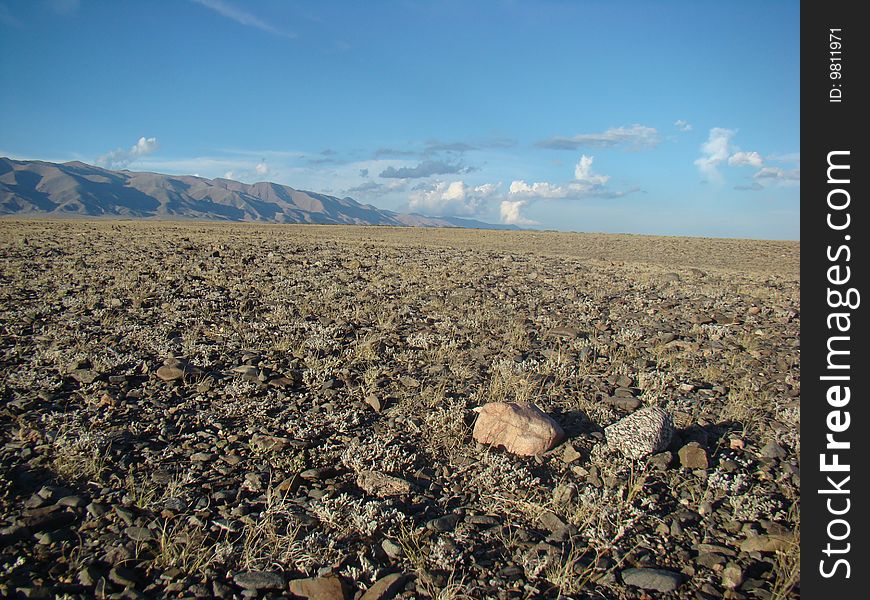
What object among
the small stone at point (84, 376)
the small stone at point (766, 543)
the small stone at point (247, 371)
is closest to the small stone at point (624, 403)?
the small stone at point (766, 543)

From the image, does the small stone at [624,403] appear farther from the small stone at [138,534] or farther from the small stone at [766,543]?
the small stone at [138,534]

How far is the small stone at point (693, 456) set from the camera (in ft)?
14.9

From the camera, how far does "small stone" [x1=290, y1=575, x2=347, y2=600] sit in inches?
119

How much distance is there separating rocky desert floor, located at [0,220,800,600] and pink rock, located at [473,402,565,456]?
0.12 metres

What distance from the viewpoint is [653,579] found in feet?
10.5

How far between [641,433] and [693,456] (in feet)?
1.53

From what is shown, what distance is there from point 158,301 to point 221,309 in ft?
4.31

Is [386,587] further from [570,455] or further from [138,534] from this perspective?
[570,455]

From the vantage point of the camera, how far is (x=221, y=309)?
9.38 m

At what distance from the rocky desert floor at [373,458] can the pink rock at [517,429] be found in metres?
0.12

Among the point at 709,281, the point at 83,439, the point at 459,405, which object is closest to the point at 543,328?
the point at 459,405

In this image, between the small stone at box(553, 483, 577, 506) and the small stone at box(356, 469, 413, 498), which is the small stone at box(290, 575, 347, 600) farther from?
the small stone at box(553, 483, 577, 506)

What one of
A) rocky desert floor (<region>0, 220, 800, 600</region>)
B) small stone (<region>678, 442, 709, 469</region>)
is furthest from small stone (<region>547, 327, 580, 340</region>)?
small stone (<region>678, 442, 709, 469</region>)
